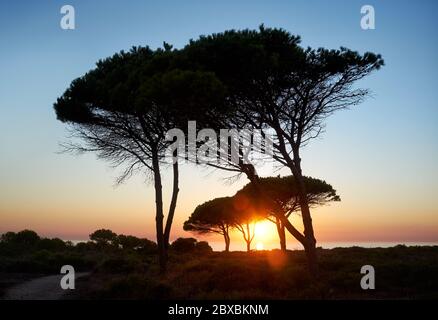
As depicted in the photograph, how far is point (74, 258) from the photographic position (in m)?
23.8

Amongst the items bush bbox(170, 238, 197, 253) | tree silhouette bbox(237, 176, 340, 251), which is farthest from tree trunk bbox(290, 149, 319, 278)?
bush bbox(170, 238, 197, 253)

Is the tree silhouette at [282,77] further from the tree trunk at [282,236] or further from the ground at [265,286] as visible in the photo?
the tree trunk at [282,236]

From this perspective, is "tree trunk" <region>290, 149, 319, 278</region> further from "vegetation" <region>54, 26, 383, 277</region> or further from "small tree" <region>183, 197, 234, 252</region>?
"small tree" <region>183, 197, 234, 252</region>

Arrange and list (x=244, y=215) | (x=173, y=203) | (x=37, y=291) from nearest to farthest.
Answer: (x=37, y=291) < (x=173, y=203) < (x=244, y=215)

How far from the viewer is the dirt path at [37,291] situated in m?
12.2

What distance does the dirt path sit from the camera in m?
12.2

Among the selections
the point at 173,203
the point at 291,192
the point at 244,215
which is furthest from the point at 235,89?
the point at 244,215

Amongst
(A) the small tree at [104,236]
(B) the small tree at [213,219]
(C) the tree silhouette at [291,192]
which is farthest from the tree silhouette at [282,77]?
(A) the small tree at [104,236]

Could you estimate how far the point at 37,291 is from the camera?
44.3 feet

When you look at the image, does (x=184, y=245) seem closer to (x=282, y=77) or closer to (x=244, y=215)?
(x=244, y=215)

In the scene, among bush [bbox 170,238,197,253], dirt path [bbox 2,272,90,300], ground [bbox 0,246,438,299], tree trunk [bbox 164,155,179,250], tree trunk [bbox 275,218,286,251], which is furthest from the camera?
bush [bbox 170,238,197,253]
